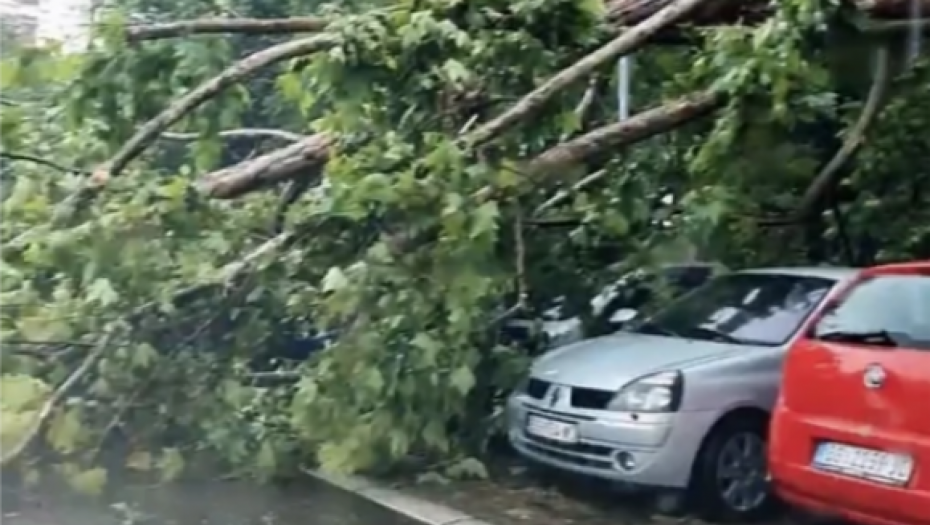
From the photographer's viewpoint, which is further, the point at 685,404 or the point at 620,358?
the point at 620,358

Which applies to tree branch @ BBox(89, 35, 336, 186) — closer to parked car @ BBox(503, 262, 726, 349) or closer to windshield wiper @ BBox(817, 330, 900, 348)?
parked car @ BBox(503, 262, 726, 349)

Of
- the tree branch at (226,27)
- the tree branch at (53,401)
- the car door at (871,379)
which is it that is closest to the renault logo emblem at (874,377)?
the car door at (871,379)

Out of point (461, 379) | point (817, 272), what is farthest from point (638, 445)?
point (817, 272)

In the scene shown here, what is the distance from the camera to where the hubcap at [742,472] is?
304 inches

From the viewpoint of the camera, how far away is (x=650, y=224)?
30.3 ft

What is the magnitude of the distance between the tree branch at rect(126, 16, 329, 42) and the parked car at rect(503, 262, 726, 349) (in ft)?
7.14

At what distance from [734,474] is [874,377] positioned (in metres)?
1.49

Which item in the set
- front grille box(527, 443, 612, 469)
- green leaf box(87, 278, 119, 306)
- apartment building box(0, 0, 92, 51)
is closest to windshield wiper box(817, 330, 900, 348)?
front grille box(527, 443, 612, 469)

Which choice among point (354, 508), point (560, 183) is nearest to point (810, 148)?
point (560, 183)

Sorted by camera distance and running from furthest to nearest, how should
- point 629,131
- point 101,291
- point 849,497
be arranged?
point 629,131
point 101,291
point 849,497

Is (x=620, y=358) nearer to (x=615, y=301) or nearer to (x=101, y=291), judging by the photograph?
(x=615, y=301)

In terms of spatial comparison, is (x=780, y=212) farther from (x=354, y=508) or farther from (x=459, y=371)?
(x=354, y=508)

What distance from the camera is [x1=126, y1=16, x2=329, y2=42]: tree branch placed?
26.9ft

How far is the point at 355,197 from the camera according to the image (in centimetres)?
762
